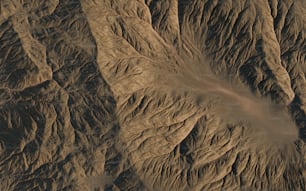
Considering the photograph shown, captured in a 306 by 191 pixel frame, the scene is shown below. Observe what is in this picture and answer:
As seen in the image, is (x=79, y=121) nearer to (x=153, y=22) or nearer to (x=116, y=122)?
(x=116, y=122)

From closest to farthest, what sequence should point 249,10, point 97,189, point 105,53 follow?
point 97,189 < point 105,53 < point 249,10

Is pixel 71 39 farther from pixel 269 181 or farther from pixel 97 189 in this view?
pixel 269 181

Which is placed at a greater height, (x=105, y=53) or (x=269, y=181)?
(x=105, y=53)

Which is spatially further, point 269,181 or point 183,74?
point 183,74

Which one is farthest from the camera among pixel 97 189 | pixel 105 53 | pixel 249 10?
pixel 249 10

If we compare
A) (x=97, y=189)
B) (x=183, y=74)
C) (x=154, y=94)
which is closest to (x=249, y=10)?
(x=183, y=74)

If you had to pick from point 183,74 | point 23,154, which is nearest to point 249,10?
point 183,74

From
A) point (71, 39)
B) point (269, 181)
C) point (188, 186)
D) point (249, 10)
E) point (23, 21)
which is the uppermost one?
point (23, 21)
